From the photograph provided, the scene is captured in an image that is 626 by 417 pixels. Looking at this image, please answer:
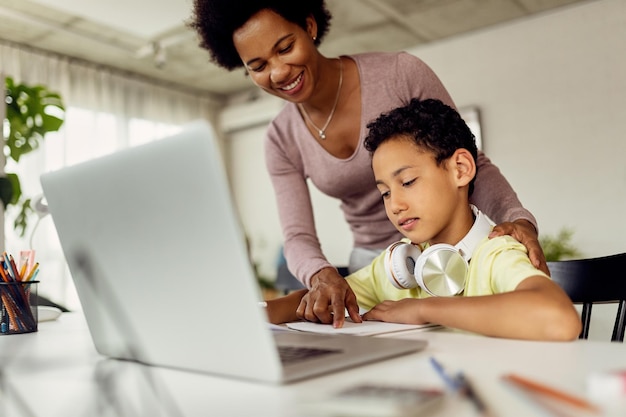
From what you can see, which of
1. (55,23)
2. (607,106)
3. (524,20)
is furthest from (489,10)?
(55,23)

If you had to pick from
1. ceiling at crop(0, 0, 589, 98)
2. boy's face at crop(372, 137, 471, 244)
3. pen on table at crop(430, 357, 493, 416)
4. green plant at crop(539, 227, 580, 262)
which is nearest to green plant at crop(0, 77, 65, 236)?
ceiling at crop(0, 0, 589, 98)

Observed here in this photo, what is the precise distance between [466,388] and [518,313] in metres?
0.29

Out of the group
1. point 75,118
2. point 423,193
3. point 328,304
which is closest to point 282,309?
point 328,304

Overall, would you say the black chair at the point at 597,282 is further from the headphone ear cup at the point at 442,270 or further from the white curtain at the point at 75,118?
the white curtain at the point at 75,118

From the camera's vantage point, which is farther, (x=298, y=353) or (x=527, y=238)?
(x=527, y=238)

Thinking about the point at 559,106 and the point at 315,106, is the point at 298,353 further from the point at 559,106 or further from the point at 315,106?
A: the point at 559,106

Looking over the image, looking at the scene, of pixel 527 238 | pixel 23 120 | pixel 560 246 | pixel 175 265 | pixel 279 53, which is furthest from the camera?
pixel 560 246

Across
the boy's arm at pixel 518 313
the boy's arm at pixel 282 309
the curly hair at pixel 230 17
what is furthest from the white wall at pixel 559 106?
the boy's arm at pixel 518 313

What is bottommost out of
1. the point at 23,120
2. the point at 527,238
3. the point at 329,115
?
the point at 527,238

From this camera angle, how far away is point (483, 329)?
2.35 feet

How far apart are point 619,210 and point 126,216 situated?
3474 millimetres

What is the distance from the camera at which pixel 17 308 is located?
1.05 m

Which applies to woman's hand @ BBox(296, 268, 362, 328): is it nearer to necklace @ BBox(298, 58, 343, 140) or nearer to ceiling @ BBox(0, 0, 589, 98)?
necklace @ BBox(298, 58, 343, 140)

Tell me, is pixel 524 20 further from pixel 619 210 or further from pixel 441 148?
pixel 441 148
